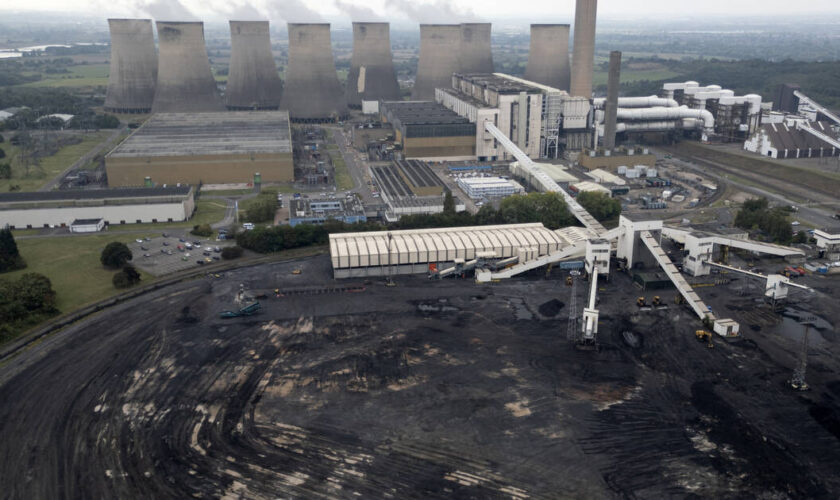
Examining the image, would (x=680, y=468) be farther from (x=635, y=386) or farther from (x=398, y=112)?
(x=398, y=112)

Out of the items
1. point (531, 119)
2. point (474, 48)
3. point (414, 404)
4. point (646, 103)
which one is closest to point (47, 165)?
point (531, 119)

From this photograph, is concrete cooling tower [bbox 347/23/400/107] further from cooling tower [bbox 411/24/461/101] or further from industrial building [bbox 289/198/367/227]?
industrial building [bbox 289/198/367/227]

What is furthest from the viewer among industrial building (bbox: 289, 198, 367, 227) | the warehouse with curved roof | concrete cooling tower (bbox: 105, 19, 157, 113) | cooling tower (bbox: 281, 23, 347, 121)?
concrete cooling tower (bbox: 105, 19, 157, 113)

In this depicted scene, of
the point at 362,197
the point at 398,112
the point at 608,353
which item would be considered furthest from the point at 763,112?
the point at 608,353

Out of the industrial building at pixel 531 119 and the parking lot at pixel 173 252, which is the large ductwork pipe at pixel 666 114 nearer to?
the industrial building at pixel 531 119

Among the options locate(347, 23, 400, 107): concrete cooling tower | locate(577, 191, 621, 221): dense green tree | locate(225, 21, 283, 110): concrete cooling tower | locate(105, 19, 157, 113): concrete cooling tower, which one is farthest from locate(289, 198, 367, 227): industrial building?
locate(105, 19, 157, 113): concrete cooling tower

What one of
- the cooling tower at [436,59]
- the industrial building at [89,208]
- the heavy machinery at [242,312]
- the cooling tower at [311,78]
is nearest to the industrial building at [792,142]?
the cooling tower at [436,59]
